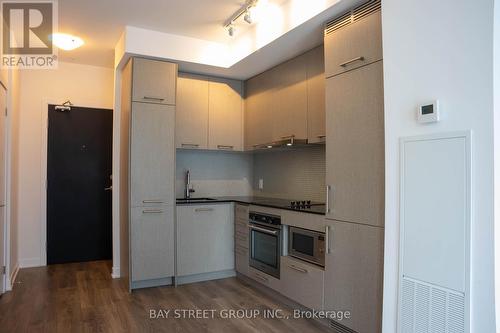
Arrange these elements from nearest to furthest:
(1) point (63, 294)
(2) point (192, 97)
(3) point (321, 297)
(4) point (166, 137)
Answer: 1. (3) point (321, 297)
2. (1) point (63, 294)
3. (4) point (166, 137)
4. (2) point (192, 97)

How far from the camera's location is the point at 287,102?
12.1 ft

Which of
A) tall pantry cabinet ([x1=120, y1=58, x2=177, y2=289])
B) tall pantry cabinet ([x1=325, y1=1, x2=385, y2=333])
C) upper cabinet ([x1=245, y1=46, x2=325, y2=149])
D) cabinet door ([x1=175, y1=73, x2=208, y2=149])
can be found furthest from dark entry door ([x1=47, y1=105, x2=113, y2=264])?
tall pantry cabinet ([x1=325, y1=1, x2=385, y2=333])

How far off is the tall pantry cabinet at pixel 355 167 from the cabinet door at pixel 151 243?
179cm

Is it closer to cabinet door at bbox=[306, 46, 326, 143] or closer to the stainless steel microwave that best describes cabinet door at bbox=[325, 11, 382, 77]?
cabinet door at bbox=[306, 46, 326, 143]

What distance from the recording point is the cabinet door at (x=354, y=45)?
7.69 ft

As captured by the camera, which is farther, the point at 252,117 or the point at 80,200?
the point at 80,200

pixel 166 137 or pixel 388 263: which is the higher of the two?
pixel 166 137

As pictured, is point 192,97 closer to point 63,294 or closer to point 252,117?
point 252,117

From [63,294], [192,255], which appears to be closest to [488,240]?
[192,255]

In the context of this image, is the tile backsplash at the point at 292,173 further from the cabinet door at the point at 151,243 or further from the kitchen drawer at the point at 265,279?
the cabinet door at the point at 151,243

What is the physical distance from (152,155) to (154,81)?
78cm

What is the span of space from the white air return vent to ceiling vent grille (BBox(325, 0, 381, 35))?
1004 mm

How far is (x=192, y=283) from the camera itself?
3.89 m

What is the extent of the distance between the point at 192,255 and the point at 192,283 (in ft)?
1.02
